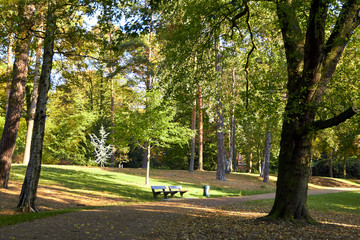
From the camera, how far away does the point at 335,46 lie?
9.09m

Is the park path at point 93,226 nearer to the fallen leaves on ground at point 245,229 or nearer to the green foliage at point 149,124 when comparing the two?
the fallen leaves on ground at point 245,229

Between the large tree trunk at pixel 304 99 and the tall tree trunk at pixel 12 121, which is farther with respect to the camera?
the tall tree trunk at pixel 12 121

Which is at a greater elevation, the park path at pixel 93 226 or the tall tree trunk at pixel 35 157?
the tall tree trunk at pixel 35 157

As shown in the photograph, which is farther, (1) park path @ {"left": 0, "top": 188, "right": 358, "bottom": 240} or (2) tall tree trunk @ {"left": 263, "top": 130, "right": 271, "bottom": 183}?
(2) tall tree trunk @ {"left": 263, "top": 130, "right": 271, "bottom": 183}

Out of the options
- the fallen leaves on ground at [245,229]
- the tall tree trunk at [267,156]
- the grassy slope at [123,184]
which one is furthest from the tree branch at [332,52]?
the tall tree trunk at [267,156]

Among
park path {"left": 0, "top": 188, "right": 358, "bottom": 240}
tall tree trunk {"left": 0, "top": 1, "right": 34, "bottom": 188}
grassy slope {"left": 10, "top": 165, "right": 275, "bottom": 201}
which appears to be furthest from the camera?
grassy slope {"left": 10, "top": 165, "right": 275, "bottom": 201}

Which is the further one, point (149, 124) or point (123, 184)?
point (149, 124)

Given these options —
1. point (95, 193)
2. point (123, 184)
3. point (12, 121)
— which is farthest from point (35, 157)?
point (123, 184)

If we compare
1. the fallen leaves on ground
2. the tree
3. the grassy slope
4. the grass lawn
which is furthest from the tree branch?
the tree

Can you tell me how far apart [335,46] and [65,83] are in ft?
30.3

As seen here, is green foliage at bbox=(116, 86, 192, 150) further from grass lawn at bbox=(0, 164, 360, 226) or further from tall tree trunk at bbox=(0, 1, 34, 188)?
tall tree trunk at bbox=(0, 1, 34, 188)

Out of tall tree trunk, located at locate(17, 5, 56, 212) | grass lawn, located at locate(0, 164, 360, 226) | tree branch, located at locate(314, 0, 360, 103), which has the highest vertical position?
tree branch, located at locate(314, 0, 360, 103)

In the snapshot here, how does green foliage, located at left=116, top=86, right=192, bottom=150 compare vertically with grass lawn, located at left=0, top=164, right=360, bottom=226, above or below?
above

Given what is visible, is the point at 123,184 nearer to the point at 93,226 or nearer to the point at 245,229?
the point at 93,226
